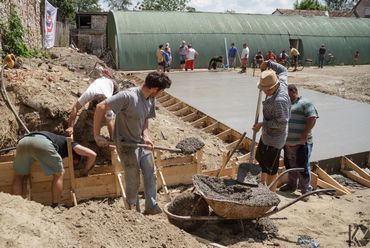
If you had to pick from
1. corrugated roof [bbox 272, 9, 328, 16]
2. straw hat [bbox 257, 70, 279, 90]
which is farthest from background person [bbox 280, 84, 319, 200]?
corrugated roof [bbox 272, 9, 328, 16]

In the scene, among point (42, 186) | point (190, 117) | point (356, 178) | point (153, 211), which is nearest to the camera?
point (153, 211)

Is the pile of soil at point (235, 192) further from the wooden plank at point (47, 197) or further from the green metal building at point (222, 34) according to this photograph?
the green metal building at point (222, 34)

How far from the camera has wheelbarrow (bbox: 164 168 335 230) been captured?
368 cm

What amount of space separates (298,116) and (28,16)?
35.5ft

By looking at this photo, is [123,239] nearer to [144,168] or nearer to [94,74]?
[144,168]

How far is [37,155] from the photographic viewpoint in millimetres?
4422

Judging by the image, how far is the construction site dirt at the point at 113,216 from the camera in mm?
2831

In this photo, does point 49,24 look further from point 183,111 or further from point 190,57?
point 183,111

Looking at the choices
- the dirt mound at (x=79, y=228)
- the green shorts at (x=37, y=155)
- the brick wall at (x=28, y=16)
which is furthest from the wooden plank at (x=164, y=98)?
the dirt mound at (x=79, y=228)

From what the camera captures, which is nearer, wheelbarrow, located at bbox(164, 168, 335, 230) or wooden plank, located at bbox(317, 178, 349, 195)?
wheelbarrow, located at bbox(164, 168, 335, 230)

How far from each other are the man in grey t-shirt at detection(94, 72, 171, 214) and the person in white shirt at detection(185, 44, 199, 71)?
47.9 ft

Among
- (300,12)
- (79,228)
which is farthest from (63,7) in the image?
(300,12)

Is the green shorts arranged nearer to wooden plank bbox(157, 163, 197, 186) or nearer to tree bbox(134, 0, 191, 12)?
wooden plank bbox(157, 163, 197, 186)

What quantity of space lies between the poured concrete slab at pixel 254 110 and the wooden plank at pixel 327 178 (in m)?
0.38
